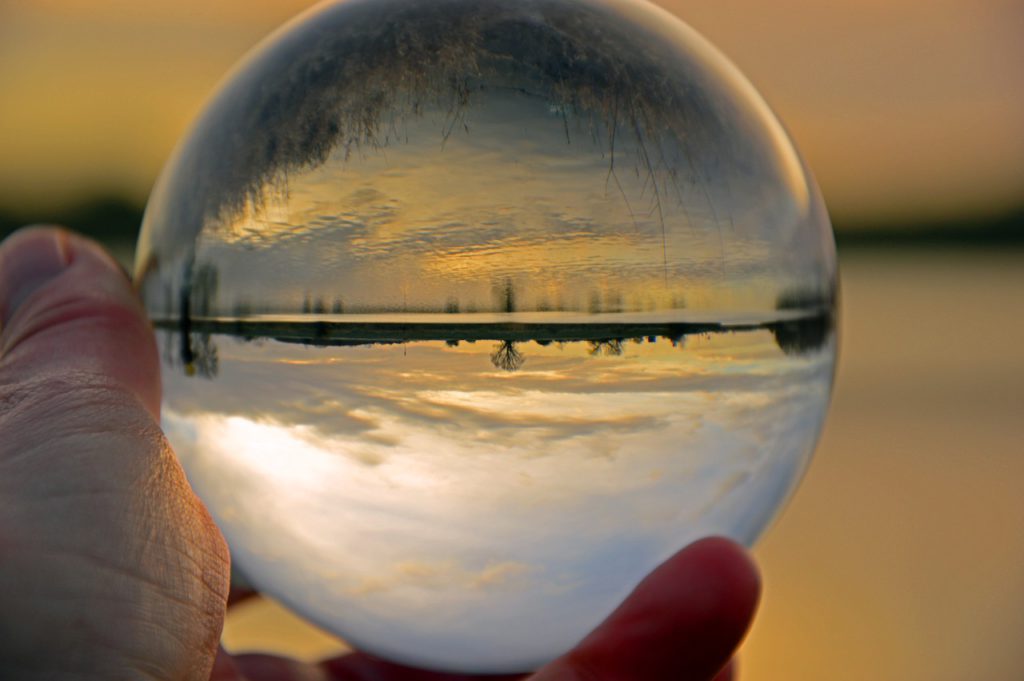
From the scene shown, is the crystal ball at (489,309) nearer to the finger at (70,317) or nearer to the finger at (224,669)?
the finger at (70,317)

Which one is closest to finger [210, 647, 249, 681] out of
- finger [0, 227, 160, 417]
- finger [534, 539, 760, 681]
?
finger [0, 227, 160, 417]

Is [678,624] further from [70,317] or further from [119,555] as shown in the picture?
[70,317]

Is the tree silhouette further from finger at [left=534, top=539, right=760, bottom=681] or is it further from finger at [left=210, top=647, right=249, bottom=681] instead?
finger at [left=210, top=647, right=249, bottom=681]

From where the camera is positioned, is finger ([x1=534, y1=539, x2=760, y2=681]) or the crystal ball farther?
finger ([x1=534, y1=539, x2=760, y2=681])

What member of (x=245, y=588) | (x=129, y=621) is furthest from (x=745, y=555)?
(x=245, y=588)

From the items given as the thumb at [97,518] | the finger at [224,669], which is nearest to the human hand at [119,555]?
the thumb at [97,518]
